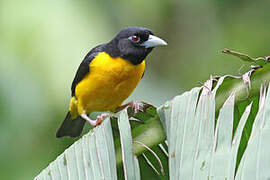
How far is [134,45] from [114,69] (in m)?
0.25

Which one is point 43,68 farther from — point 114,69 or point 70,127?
point 114,69

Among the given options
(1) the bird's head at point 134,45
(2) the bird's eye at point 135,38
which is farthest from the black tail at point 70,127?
(2) the bird's eye at point 135,38

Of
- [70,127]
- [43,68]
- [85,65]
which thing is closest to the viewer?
[85,65]

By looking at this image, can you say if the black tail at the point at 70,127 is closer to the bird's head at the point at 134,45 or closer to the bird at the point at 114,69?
the bird at the point at 114,69

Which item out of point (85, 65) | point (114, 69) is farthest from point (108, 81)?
point (85, 65)

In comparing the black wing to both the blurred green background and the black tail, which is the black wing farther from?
the black tail

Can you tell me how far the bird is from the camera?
12.7ft

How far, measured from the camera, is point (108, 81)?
388 centimetres

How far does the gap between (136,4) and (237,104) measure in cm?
382

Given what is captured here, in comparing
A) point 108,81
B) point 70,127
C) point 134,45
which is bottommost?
point 70,127

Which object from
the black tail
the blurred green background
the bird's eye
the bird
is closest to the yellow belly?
the bird

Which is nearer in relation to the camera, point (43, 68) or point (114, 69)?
point (114, 69)

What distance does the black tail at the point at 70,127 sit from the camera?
450cm

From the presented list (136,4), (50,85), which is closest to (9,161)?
(50,85)
